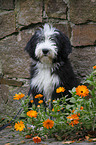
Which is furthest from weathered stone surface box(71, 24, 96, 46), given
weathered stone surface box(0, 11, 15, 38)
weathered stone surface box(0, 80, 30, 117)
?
weathered stone surface box(0, 80, 30, 117)

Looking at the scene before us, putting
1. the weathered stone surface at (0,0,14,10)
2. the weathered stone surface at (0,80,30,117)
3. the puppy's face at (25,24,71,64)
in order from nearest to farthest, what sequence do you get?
1. the puppy's face at (25,24,71,64)
2. the weathered stone surface at (0,0,14,10)
3. the weathered stone surface at (0,80,30,117)

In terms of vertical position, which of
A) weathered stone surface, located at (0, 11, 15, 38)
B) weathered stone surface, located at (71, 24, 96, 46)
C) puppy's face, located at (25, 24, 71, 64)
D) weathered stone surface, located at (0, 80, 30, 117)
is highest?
weathered stone surface, located at (0, 11, 15, 38)

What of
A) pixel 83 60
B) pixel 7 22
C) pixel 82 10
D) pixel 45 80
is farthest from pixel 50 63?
pixel 7 22

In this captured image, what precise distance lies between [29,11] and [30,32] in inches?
11.5

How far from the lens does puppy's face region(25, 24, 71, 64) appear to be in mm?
2205

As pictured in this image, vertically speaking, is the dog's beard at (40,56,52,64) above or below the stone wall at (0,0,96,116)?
below

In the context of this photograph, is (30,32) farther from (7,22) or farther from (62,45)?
(62,45)

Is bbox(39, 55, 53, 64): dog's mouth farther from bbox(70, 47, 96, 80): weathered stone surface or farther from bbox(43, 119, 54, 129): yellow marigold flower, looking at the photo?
bbox(43, 119, 54, 129): yellow marigold flower

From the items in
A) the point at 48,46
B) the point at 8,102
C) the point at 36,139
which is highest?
the point at 48,46

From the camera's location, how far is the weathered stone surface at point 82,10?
8.77 ft

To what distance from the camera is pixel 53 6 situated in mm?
2768

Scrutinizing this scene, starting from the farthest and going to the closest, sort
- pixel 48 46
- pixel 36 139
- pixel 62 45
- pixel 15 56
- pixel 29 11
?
pixel 15 56 → pixel 29 11 → pixel 62 45 → pixel 48 46 → pixel 36 139

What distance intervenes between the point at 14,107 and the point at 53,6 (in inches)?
62.1

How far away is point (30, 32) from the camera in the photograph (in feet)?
9.55
